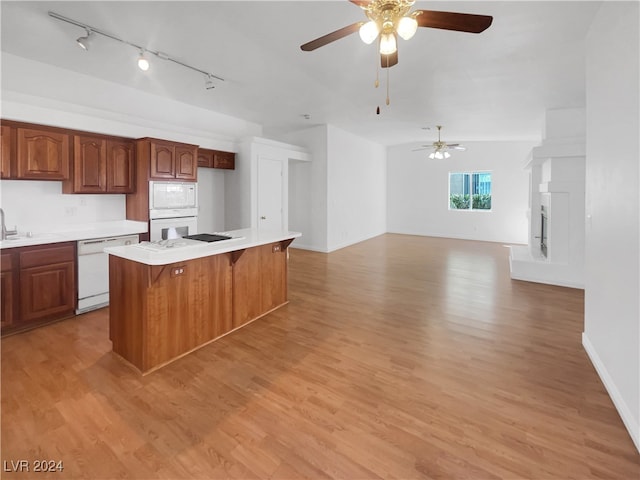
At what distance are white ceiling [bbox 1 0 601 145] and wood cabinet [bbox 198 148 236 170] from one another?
0.79 m

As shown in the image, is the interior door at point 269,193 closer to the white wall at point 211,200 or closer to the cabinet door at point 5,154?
the white wall at point 211,200

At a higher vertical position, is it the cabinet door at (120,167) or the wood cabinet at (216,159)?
the wood cabinet at (216,159)

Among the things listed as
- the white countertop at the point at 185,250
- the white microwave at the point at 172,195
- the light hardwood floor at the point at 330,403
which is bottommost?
the light hardwood floor at the point at 330,403

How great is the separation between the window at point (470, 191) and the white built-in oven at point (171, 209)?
8011 millimetres

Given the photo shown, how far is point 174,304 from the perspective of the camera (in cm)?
253

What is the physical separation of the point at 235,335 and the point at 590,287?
322 centimetres

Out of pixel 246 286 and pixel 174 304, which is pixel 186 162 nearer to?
pixel 246 286

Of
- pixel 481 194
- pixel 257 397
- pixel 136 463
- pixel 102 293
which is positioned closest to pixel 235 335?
pixel 257 397

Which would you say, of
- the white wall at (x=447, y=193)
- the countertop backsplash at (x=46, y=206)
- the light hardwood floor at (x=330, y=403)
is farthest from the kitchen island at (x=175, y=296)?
the white wall at (x=447, y=193)

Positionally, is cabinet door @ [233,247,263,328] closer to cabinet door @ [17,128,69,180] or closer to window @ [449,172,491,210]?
cabinet door @ [17,128,69,180]

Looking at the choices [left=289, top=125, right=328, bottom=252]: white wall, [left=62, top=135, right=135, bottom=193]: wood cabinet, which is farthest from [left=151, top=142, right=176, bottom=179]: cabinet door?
[left=289, top=125, right=328, bottom=252]: white wall

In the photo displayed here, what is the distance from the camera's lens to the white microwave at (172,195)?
4375mm

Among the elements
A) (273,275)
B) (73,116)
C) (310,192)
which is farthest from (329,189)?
(73,116)

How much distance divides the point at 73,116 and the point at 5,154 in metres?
0.88
